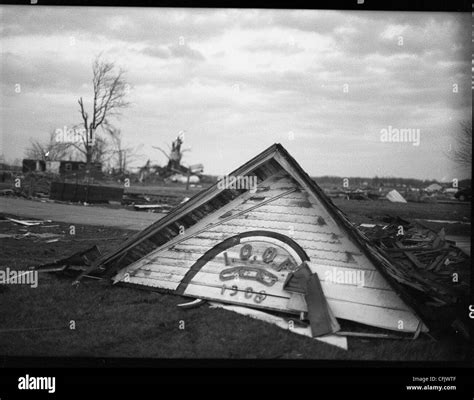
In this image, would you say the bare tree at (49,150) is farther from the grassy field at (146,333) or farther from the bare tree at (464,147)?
the bare tree at (464,147)

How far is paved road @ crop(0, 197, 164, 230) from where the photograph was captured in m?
5.81

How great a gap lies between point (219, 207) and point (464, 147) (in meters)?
3.43

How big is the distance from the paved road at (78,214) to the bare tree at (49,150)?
0.72 m

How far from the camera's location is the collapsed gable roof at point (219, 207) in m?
4.95

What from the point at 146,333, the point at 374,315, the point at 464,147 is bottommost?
the point at 146,333

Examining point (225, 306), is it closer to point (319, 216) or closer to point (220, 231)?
point (220, 231)

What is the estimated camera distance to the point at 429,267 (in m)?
6.10

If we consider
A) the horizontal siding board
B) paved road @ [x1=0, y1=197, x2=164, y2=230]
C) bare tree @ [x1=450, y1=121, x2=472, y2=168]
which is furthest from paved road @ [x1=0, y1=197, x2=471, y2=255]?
the horizontal siding board

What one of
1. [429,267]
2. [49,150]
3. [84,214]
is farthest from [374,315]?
[49,150]

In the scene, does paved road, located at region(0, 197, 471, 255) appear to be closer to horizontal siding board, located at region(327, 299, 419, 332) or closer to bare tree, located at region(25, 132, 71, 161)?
bare tree, located at region(25, 132, 71, 161)

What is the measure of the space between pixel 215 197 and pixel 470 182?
11.4 feet

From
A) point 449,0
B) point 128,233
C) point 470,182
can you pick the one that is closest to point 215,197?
point 128,233

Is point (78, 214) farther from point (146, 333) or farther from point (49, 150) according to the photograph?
point (146, 333)

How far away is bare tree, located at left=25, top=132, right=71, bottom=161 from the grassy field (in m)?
1.23
